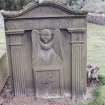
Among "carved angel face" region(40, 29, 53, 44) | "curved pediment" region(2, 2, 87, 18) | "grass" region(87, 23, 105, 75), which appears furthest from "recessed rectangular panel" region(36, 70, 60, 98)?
"grass" region(87, 23, 105, 75)

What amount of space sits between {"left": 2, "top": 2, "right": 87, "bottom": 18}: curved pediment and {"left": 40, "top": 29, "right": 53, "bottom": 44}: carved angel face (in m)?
0.24

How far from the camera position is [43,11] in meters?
3.99

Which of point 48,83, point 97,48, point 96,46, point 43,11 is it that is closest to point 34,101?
point 48,83

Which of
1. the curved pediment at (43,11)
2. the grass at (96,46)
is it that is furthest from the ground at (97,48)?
the curved pediment at (43,11)

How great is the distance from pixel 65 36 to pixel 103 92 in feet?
3.52

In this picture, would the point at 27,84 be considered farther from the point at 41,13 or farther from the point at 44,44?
the point at 41,13

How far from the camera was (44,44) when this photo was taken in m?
4.15

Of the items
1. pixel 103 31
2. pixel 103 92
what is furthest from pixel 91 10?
pixel 103 92

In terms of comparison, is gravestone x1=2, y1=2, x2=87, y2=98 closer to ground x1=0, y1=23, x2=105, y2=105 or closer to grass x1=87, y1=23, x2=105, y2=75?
ground x1=0, y1=23, x2=105, y2=105

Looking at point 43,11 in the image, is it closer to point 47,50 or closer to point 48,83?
point 47,50

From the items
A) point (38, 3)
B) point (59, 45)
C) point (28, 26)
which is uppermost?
point (38, 3)

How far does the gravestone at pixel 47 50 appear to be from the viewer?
13.1 ft

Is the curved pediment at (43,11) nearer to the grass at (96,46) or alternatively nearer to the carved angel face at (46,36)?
the carved angel face at (46,36)

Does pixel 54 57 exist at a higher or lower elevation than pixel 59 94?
higher
